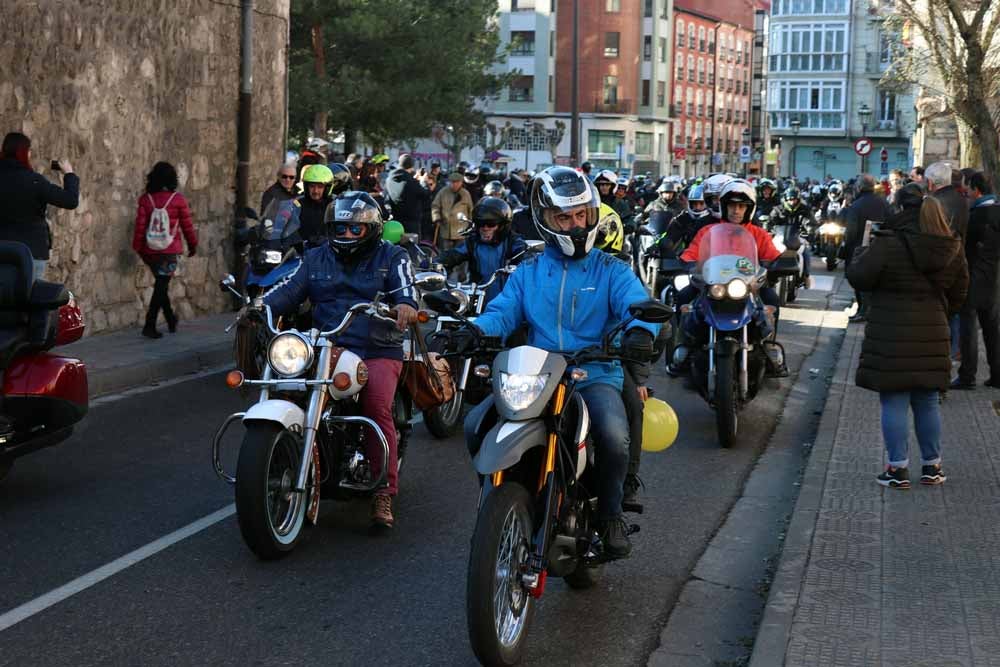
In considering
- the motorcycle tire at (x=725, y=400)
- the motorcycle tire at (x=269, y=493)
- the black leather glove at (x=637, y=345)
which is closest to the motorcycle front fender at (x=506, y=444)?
the black leather glove at (x=637, y=345)

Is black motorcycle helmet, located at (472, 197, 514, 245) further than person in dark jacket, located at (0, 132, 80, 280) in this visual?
No

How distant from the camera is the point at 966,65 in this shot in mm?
17906

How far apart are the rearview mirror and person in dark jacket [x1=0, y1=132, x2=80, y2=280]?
7.15 m

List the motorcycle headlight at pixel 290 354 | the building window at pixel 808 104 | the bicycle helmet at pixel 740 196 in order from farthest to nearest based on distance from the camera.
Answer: the building window at pixel 808 104, the bicycle helmet at pixel 740 196, the motorcycle headlight at pixel 290 354

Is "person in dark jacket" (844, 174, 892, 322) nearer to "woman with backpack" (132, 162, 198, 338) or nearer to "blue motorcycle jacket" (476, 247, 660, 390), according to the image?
"woman with backpack" (132, 162, 198, 338)

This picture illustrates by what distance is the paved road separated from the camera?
5402 millimetres

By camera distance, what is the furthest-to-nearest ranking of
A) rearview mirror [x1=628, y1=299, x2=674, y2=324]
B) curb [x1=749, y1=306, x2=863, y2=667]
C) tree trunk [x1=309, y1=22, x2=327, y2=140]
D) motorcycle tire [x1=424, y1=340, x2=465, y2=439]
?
tree trunk [x1=309, y1=22, x2=327, y2=140], motorcycle tire [x1=424, y1=340, x2=465, y2=439], rearview mirror [x1=628, y1=299, x2=674, y2=324], curb [x1=749, y1=306, x2=863, y2=667]

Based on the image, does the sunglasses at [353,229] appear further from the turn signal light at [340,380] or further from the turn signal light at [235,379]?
the turn signal light at [235,379]

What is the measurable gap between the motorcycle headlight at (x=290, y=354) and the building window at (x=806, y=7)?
111353mm

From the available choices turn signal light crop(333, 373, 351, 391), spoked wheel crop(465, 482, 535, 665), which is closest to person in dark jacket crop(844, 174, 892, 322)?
turn signal light crop(333, 373, 351, 391)

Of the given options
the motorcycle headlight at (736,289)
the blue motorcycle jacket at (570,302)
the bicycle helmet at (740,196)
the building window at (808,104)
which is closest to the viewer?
the blue motorcycle jacket at (570,302)

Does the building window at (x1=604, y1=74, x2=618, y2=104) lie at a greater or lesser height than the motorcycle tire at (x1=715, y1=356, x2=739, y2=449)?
greater

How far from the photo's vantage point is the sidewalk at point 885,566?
5.18m

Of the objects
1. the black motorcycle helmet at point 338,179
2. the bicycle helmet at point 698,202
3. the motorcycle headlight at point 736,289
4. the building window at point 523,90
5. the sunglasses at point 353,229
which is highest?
the building window at point 523,90
